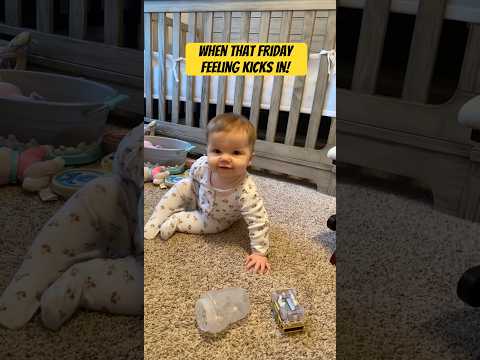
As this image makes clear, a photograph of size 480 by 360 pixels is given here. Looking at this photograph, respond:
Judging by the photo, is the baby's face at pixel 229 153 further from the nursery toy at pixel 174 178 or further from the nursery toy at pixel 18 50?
the nursery toy at pixel 18 50

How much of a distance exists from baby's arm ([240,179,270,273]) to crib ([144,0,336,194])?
0.17ft

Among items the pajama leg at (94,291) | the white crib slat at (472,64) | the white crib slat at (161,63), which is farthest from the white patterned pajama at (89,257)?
the white crib slat at (472,64)

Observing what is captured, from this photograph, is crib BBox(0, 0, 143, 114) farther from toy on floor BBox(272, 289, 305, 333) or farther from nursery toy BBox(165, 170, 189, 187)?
toy on floor BBox(272, 289, 305, 333)

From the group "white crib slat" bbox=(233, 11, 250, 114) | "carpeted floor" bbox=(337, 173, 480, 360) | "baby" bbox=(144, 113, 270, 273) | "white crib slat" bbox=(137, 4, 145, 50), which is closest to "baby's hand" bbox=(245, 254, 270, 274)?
"baby" bbox=(144, 113, 270, 273)

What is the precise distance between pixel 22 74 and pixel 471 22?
1.45 ft

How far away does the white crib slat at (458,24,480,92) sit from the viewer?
43 cm

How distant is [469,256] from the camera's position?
58cm

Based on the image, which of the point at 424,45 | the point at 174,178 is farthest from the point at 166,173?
the point at 424,45

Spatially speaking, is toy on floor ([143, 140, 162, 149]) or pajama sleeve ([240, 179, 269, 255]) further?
pajama sleeve ([240, 179, 269, 255])

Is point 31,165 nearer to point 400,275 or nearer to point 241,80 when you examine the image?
point 241,80

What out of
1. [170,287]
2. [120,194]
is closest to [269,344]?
[170,287]

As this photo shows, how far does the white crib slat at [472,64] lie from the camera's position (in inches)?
17.1

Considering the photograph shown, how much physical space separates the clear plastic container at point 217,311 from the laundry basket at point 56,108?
0.25m

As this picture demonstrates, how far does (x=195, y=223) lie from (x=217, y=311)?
0.49ft
